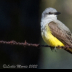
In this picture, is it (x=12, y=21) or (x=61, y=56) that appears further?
(x=61, y=56)

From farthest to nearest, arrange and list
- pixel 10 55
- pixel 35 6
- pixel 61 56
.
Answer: pixel 61 56 → pixel 35 6 → pixel 10 55

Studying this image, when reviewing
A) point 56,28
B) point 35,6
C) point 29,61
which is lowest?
point 29,61

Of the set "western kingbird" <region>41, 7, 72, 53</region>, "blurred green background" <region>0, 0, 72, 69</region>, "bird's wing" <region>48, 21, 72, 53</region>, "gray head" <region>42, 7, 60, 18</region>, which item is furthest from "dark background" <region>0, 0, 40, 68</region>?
"bird's wing" <region>48, 21, 72, 53</region>

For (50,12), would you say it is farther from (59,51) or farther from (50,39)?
(59,51)

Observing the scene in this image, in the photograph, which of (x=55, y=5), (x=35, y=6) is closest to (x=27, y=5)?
(x=35, y=6)

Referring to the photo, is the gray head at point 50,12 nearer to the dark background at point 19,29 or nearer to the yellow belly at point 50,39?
the yellow belly at point 50,39

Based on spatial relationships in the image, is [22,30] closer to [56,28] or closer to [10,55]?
[10,55]

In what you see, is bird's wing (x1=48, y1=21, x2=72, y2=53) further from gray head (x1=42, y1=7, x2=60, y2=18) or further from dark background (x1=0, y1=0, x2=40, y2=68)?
dark background (x1=0, y1=0, x2=40, y2=68)
